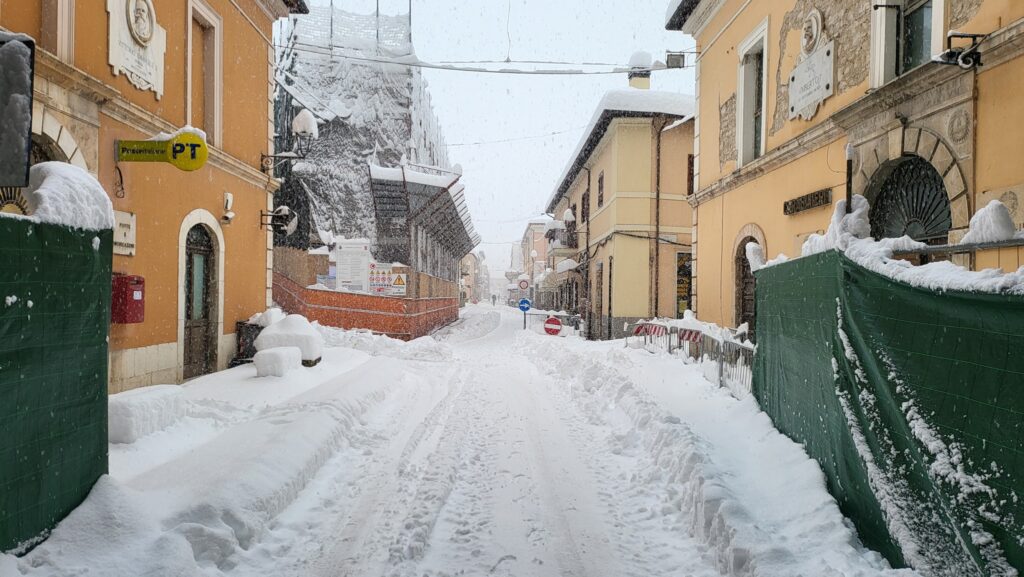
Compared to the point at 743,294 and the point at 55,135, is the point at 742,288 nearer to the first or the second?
the point at 743,294

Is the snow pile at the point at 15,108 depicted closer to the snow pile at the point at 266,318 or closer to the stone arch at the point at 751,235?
the snow pile at the point at 266,318

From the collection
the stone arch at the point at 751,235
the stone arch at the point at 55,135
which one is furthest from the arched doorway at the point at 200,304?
the stone arch at the point at 751,235

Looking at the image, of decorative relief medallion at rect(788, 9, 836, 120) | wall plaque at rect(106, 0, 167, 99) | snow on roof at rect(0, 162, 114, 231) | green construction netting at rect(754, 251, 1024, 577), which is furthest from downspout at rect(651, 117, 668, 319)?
snow on roof at rect(0, 162, 114, 231)

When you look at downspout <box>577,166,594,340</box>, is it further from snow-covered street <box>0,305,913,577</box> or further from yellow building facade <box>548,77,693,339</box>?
snow-covered street <box>0,305,913,577</box>

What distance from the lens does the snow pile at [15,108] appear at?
324 cm

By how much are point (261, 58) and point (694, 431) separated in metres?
12.1

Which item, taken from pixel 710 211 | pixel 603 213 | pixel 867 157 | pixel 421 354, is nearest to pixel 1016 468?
pixel 867 157

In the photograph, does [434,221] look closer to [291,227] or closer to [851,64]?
[291,227]

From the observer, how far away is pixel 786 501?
4.07m

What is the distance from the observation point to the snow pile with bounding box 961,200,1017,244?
3.24m

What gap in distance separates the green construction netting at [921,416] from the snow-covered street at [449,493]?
27 cm

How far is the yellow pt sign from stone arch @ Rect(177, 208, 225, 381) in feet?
6.49

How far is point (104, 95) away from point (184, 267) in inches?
124

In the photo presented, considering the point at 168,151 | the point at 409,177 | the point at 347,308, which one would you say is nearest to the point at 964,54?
the point at 168,151
